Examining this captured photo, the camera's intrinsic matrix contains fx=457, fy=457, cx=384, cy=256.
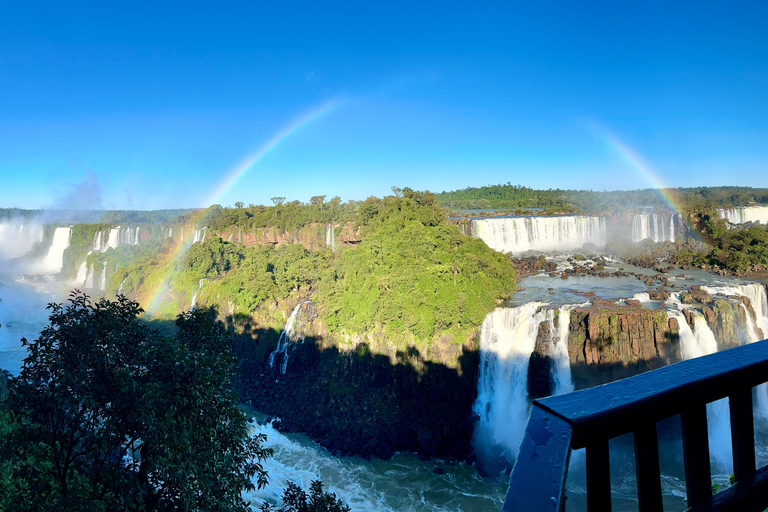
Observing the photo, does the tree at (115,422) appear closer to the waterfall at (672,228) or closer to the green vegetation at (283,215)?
the green vegetation at (283,215)

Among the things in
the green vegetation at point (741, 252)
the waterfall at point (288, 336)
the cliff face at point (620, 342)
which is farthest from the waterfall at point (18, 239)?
the green vegetation at point (741, 252)

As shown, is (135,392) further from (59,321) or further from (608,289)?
(608,289)

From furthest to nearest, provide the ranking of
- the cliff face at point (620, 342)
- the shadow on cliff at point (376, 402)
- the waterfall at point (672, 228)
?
the waterfall at point (672, 228), the shadow on cliff at point (376, 402), the cliff face at point (620, 342)

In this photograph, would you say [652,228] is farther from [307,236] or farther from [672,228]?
[307,236]

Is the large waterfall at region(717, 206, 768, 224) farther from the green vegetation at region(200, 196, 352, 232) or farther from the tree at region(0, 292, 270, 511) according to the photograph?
the tree at region(0, 292, 270, 511)

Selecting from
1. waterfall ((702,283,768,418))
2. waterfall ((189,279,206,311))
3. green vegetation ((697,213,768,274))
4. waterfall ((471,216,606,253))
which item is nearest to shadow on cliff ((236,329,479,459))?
waterfall ((702,283,768,418))

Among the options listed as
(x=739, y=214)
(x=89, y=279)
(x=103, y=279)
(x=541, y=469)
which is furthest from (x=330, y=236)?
(x=541, y=469)

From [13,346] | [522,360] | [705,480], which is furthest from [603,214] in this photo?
[13,346]
